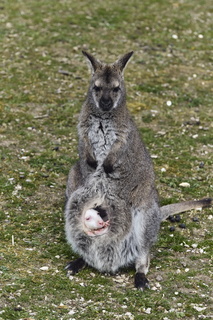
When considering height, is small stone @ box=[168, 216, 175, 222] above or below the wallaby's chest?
below

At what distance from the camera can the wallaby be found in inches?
233

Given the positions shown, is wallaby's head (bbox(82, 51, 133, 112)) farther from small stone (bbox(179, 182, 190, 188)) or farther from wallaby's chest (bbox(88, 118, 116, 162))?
small stone (bbox(179, 182, 190, 188))

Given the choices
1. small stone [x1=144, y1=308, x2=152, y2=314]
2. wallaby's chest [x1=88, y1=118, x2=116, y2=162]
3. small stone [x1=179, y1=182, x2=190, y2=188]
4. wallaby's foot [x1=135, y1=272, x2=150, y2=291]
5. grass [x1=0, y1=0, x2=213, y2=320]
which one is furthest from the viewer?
small stone [x1=179, y1=182, x2=190, y2=188]

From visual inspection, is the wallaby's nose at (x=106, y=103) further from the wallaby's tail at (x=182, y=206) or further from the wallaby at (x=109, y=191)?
the wallaby's tail at (x=182, y=206)

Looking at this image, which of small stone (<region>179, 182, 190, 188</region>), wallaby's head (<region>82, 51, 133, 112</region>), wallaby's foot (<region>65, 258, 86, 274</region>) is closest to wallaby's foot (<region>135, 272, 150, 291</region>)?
wallaby's foot (<region>65, 258, 86, 274</region>)

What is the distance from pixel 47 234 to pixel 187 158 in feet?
9.06

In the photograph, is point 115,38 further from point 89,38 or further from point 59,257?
point 59,257

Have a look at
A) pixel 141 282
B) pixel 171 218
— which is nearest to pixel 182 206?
pixel 171 218

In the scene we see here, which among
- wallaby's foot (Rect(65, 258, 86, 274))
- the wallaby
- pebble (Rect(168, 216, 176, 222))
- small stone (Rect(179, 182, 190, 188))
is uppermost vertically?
the wallaby

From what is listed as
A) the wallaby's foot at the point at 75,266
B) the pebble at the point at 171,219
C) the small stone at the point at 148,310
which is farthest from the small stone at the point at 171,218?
the small stone at the point at 148,310

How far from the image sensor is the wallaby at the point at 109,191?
5.91 meters

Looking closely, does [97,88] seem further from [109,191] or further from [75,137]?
[75,137]

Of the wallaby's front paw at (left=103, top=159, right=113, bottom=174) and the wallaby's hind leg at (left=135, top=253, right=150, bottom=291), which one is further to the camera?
the wallaby's front paw at (left=103, top=159, right=113, bottom=174)

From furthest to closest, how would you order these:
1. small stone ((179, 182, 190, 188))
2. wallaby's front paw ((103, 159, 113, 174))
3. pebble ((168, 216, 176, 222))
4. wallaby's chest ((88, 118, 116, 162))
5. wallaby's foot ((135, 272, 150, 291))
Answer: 1. small stone ((179, 182, 190, 188))
2. pebble ((168, 216, 176, 222))
3. wallaby's chest ((88, 118, 116, 162))
4. wallaby's front paw ((103, 159, 113, 174))
5. wallaby's foot ((135, 272, 150, 291))
